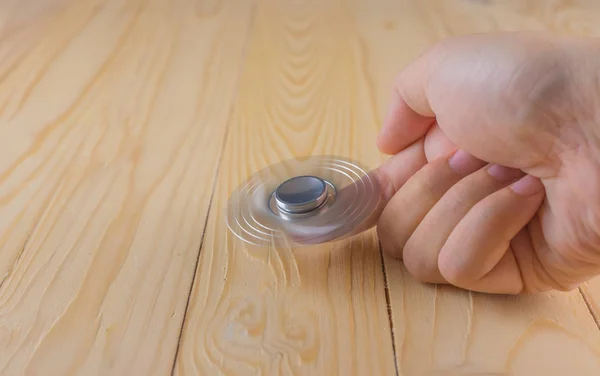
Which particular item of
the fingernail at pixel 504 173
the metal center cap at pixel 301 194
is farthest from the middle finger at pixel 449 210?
the metal center cap at pixel 301 194

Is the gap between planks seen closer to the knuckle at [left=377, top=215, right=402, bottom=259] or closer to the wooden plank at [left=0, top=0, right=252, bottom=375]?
the wooden plank at [left=0, top=0, right=252, bottom=375]

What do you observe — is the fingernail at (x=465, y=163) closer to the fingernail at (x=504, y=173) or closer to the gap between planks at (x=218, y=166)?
the fingernail at (x=504, y=173)

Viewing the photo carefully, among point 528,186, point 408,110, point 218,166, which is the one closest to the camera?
point 528,186

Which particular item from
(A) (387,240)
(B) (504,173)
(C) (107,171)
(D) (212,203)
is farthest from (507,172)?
(C) (107,171)

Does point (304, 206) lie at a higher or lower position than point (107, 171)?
lower

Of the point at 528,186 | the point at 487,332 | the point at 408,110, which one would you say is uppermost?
the point at 408,110

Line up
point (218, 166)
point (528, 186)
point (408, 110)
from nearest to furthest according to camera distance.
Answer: point (528, 186) < point (408, 110) < point (218, 166)

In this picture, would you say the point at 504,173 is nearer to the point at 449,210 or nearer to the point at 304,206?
the point at 449,210
